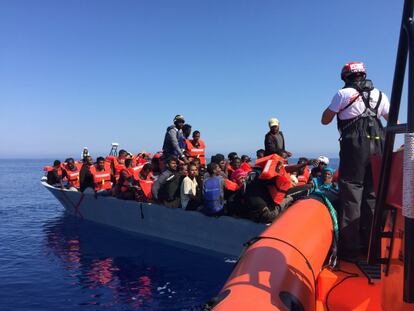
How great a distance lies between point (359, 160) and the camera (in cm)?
341

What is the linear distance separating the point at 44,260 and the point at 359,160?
685cm

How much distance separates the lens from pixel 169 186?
27.9ft

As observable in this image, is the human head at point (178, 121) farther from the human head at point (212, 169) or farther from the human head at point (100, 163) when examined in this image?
the human head at point (100, 163)

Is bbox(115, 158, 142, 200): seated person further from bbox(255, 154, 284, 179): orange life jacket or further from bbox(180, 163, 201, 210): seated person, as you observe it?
bbox(255, 154, 284, 179): orange life jacket

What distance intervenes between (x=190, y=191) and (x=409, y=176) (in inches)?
271

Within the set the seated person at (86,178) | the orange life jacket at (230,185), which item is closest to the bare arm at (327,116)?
the orange life jacket at (230,185)

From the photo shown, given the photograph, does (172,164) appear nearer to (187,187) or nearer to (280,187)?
(187,187)

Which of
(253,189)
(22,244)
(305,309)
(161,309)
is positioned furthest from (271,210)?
(22,244)

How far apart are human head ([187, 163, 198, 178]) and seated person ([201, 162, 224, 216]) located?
0.66 meters

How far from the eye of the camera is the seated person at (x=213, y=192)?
735cm

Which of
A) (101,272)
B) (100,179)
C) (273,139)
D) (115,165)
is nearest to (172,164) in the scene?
(273,139)

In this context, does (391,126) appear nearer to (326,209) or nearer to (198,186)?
(326,209)

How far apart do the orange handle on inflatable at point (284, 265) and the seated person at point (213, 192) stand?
12.4ft

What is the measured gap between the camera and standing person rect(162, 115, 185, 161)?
30.9ft
